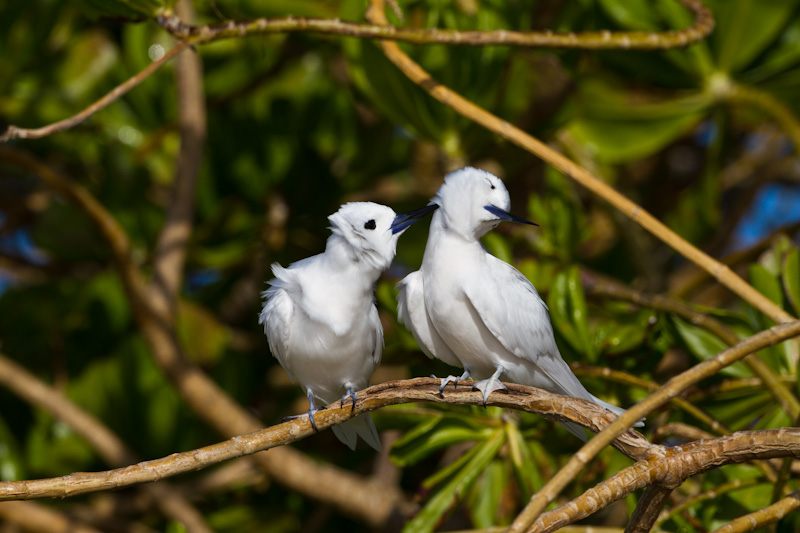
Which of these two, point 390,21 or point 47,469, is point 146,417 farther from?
point 390,21

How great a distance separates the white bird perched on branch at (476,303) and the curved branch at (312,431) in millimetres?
67

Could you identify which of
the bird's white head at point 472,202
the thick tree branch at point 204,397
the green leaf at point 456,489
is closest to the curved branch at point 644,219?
the bird's white head at point 472,202

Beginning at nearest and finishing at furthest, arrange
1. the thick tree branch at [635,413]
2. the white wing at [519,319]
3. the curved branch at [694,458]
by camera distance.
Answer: the thick tree branch at [635,413] → the curved branch at [694,458] → the white wing at [519,319]

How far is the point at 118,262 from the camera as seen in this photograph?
10.1 feet

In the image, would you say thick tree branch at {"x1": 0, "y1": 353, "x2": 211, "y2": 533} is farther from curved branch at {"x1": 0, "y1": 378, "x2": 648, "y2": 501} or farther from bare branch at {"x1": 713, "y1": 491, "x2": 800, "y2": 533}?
bare branch at {"x1": 713, "y1": 491, "x2": 800, "y2": 533}

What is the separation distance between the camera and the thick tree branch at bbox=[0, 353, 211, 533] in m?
3.40

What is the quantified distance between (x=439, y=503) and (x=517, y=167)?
160 centimetres

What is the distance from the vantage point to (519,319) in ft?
6.45

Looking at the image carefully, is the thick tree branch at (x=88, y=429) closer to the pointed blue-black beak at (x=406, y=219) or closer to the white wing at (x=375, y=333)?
the white wing at (x=375, y=333)

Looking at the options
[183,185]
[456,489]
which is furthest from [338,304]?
[183,185]

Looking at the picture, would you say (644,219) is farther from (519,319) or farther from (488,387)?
(488,387)

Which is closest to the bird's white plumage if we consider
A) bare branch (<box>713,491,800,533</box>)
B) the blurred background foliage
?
the blurred background foliage

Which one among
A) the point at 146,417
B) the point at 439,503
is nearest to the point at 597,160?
the point at 439,503

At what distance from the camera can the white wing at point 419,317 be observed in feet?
6.63
